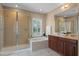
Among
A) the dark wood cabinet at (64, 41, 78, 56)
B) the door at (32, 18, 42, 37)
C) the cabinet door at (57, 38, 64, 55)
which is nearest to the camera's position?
the dark wood cabinet at (64, 41, 78, 56)

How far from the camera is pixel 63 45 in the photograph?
2.85m

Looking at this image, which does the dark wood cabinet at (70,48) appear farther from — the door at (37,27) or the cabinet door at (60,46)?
the door at (37,27)

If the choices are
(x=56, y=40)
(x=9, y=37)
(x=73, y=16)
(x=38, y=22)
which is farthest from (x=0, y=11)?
(x=73, y=16)

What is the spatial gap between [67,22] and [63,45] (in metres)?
0.78

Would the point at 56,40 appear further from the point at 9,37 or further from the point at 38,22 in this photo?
the point at 9,37

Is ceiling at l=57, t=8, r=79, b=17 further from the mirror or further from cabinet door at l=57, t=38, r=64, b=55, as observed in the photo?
cabinet door at l=57, t=38, r=64, b=55

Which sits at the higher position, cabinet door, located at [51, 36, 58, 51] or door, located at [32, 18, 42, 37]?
door, located at [32, 18, 42, 37]

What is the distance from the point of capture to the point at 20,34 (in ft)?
12.3

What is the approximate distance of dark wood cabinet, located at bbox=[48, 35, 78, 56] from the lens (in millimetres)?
2348

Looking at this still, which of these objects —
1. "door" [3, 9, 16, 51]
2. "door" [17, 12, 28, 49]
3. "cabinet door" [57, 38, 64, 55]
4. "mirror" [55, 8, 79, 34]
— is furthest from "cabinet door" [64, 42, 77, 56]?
"door" [3, 9, 16, 51]

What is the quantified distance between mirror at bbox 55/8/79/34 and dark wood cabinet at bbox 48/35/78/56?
33 centimetres

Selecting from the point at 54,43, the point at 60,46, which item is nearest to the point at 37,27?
the point at 54,43

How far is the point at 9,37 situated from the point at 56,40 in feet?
6.02

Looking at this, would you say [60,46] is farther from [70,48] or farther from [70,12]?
[70,12]
